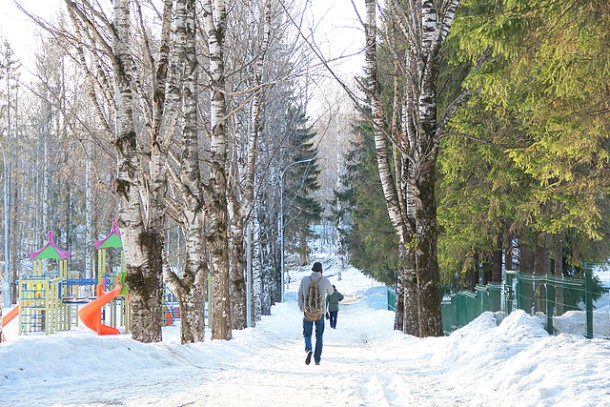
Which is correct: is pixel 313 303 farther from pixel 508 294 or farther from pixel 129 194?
pixel 508 294

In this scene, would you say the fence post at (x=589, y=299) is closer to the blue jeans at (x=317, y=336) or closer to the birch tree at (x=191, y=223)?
the blue jeans at (x=317, y=336)

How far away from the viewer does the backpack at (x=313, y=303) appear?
34.7ft

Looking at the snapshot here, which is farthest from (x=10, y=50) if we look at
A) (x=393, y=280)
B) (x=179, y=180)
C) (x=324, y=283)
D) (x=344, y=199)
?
(x=324, y=283)

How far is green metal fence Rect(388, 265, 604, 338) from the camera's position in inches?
401

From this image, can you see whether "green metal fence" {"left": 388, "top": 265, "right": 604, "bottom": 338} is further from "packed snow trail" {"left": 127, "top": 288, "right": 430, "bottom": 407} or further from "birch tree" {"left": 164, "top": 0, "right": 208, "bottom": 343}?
"birch tree" {"left": 164, "top": 0, "right": 208, "bottom": 343}

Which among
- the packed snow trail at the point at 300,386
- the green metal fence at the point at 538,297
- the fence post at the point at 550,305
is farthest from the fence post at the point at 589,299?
the packed snow trail at the point at 300,386

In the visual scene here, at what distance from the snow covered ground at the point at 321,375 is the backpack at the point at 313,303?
819mm

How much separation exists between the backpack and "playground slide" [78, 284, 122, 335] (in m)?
13.2

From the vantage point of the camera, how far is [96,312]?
22.7 meters

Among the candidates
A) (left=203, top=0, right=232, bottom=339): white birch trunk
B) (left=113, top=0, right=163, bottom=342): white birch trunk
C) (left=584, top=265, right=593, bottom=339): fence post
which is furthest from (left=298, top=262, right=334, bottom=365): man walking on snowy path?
(left=203, top=0, right=232, bottom=339): white birch trunk

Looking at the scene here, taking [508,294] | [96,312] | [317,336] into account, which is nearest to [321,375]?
[317,336]

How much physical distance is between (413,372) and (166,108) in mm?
6383

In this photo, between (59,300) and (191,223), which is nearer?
(191,223)

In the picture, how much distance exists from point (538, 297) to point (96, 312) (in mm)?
16065
